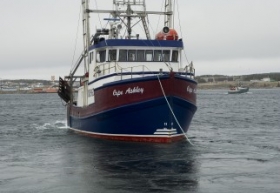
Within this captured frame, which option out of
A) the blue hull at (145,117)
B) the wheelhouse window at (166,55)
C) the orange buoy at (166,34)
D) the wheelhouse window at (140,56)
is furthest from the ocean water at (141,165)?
the orange buoy at (166,34)

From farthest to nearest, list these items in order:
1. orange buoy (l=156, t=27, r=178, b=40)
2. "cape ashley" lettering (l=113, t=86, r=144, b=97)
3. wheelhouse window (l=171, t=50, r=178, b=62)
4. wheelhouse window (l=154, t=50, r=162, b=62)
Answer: orange buoy (l=156, t=27, r=178, b=40), wheelhouse window (l=171, t=50, r=178, b=62), wheelhouse window (l=154, t=50, r=162, b=62), "cape ashley" lettering (l=113, t=86, r=144, b=97)

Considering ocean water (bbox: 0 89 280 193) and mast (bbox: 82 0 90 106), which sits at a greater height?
mast (bbox: 82 0 90 106)

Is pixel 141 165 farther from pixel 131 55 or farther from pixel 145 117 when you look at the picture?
pixel 131 55

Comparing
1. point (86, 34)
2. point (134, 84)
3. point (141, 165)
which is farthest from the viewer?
point (86, 34)

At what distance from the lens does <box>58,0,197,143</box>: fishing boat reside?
23.9 meters

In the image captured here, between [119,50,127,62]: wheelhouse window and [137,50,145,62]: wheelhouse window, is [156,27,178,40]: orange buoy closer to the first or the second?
[137,50,145,62]: wheelhouse window

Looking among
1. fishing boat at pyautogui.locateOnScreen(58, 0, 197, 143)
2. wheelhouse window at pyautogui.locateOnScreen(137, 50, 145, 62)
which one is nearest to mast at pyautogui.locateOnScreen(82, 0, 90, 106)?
fishing boat at pyautogui.locateOnScreen(58, 0, 197, 143)

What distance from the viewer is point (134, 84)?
78.5 ft

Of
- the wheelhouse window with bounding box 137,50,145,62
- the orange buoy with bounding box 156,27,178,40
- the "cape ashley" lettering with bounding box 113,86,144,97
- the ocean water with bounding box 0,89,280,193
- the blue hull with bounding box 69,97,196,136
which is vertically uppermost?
the orange buoy with bounding box 156,27,178,40

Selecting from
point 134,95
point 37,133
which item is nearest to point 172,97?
point 134,95

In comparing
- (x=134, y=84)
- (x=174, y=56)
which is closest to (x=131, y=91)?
(x=134, y=84)

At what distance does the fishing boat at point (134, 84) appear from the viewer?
2386 cm

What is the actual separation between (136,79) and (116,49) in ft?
10.9

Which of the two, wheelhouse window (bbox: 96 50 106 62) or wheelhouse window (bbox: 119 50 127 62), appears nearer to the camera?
wheelhouse window (bbox: 119 50 127 62)
